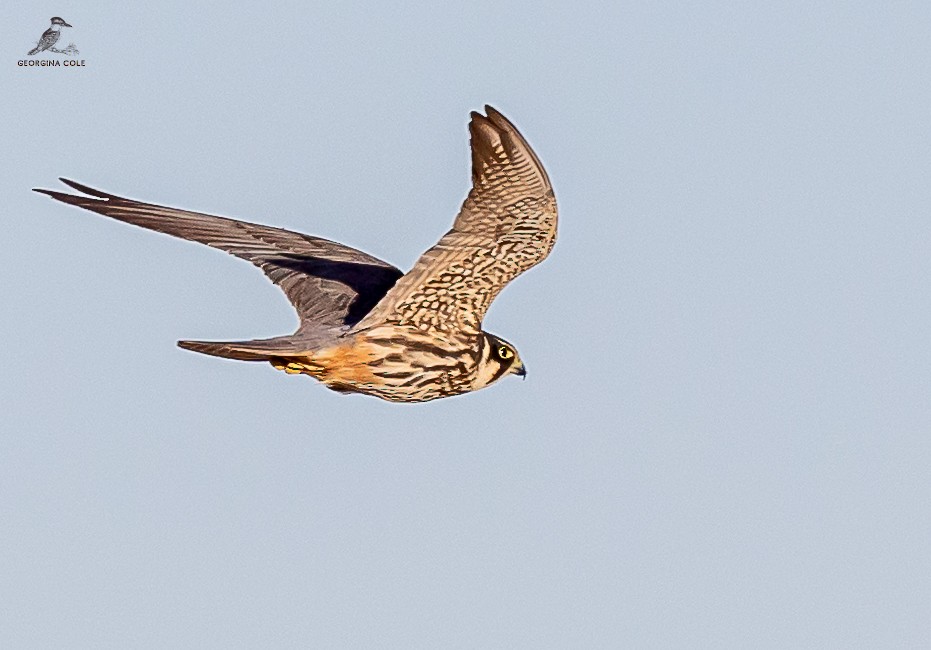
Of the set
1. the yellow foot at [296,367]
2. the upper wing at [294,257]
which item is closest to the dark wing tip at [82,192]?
the upper wing at [294,257]

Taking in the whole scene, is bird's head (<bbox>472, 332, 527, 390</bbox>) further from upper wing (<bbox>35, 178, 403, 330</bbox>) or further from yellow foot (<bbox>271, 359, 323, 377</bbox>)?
yellow foot (<bbox>271, 359, 323, 377</bbox>)

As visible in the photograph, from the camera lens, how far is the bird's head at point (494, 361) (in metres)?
13.9

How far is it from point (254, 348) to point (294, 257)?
295 centimetres

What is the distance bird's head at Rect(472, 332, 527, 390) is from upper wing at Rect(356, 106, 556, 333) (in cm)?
58

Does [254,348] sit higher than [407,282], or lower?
lower

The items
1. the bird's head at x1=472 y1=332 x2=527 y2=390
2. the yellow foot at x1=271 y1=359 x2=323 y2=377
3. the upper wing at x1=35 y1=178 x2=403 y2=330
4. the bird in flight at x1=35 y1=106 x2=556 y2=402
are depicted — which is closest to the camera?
the bird in flight at x1=35 y1=106 x2=556 y2=402

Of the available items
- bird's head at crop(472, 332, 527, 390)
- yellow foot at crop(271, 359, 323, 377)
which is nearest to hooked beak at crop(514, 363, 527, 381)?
bird's head at crop(472, 332, 527, 390)

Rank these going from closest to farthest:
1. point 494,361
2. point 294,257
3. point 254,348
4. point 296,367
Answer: point 254,348 → point 296,367 → point 494,361 → point 294,257

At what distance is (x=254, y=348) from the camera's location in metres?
12.5

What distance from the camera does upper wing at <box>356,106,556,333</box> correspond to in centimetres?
1218

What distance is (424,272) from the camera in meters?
12.7

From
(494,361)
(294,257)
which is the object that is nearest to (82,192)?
(294,257)

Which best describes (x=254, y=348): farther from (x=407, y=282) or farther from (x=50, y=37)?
(x=50, y=37)

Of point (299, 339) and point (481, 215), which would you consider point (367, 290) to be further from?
point (481, 215)
